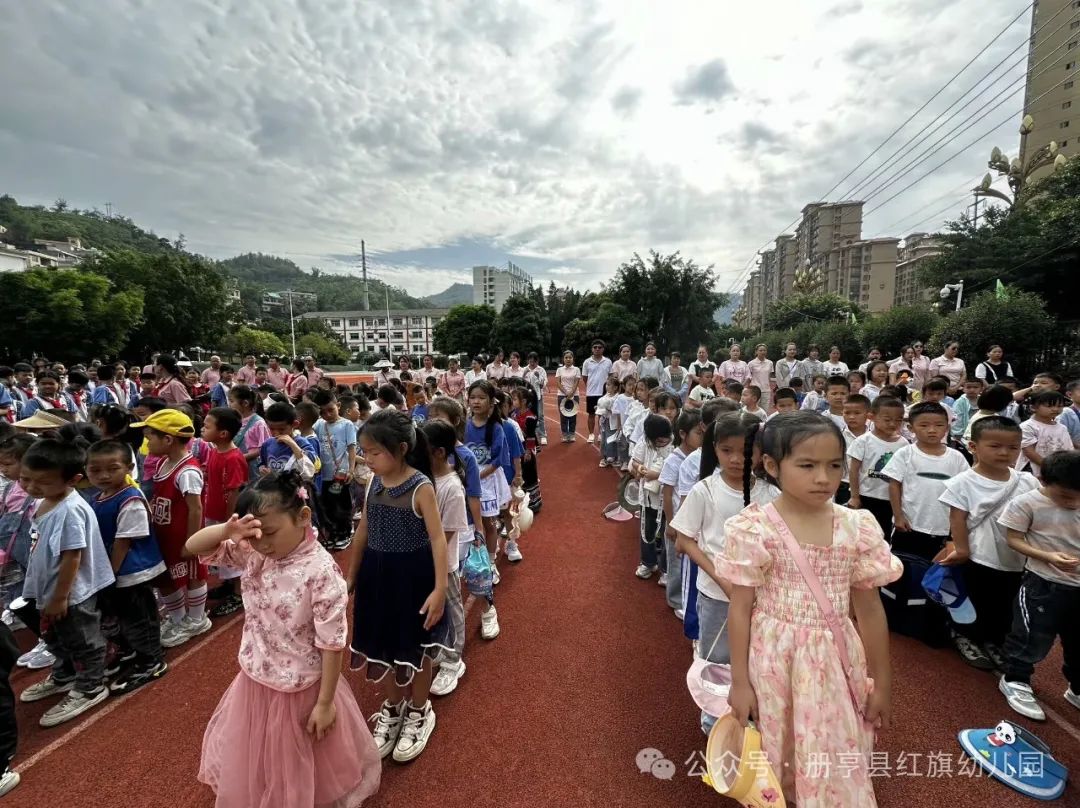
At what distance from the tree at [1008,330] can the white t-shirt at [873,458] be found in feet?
36.1

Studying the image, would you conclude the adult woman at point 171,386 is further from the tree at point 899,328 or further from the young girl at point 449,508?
the tree at point 899,328

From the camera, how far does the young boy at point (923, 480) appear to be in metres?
3.29

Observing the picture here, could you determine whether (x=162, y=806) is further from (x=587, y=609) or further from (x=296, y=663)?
(x=587, y=609)

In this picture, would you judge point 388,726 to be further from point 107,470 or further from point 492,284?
point 492,284

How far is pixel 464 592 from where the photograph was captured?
430 cm

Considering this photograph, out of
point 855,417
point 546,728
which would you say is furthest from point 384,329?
point 546,728

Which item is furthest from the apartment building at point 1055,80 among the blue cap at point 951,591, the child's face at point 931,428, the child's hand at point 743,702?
the child's hand at point 743,702

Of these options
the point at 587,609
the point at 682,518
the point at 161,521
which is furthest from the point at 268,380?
the point at 682,518

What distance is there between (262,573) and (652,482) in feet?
10.1

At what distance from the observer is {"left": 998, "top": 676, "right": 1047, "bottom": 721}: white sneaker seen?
8.67 feet

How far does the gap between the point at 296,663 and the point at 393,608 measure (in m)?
0.53

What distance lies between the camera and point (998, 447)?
9.07 feet

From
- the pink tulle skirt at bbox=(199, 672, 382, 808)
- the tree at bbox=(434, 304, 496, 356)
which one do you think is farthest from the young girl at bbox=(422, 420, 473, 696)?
the tree at bbox=(434, 304, 496, 356)

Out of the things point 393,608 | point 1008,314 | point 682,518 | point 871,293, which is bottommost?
point 393,608
